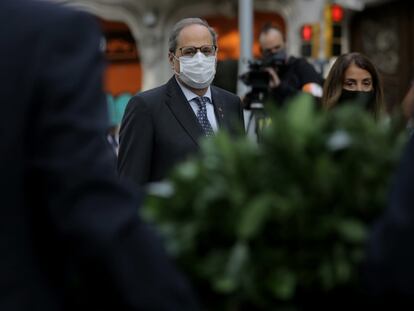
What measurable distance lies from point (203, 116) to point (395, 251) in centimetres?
338

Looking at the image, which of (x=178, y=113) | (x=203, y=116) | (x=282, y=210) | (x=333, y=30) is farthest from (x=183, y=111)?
(x=333, y=30)

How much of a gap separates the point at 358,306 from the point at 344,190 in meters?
0.25

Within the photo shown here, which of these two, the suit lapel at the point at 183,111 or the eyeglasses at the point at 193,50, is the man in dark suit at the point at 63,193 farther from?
the eyeglasses at the point at 193,50

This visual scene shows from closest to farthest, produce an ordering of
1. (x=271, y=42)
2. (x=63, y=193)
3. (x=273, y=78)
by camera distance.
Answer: (x=63, y=193), (x=273, y=78), (x=271, y=42)

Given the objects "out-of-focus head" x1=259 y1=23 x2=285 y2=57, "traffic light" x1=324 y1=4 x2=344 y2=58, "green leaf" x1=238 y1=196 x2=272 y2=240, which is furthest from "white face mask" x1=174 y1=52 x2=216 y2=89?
"traffic light" x1=324 y1=4 x2=344 y2=58

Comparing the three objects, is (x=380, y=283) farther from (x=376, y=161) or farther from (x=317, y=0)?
(x=317, y=0)

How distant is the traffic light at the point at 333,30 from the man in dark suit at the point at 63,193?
12.7 meters

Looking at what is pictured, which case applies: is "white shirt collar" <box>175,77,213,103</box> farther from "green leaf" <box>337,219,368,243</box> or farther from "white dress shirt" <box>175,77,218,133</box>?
"green leaf" <box>337,219,368,243</box>

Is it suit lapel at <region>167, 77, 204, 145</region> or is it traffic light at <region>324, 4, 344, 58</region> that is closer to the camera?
suit lapel at <region>167, 77, 204, 145</region>

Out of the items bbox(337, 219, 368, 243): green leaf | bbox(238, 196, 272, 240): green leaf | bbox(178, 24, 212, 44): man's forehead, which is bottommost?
bbox(337, 219, 368, 243): green leaf

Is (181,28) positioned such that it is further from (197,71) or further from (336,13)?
(336,13)

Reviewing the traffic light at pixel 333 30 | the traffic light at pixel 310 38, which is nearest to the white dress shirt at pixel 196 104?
the traffic light at pixel 310 38

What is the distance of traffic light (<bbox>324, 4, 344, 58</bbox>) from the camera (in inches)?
571

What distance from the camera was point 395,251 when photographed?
71.7 inches
